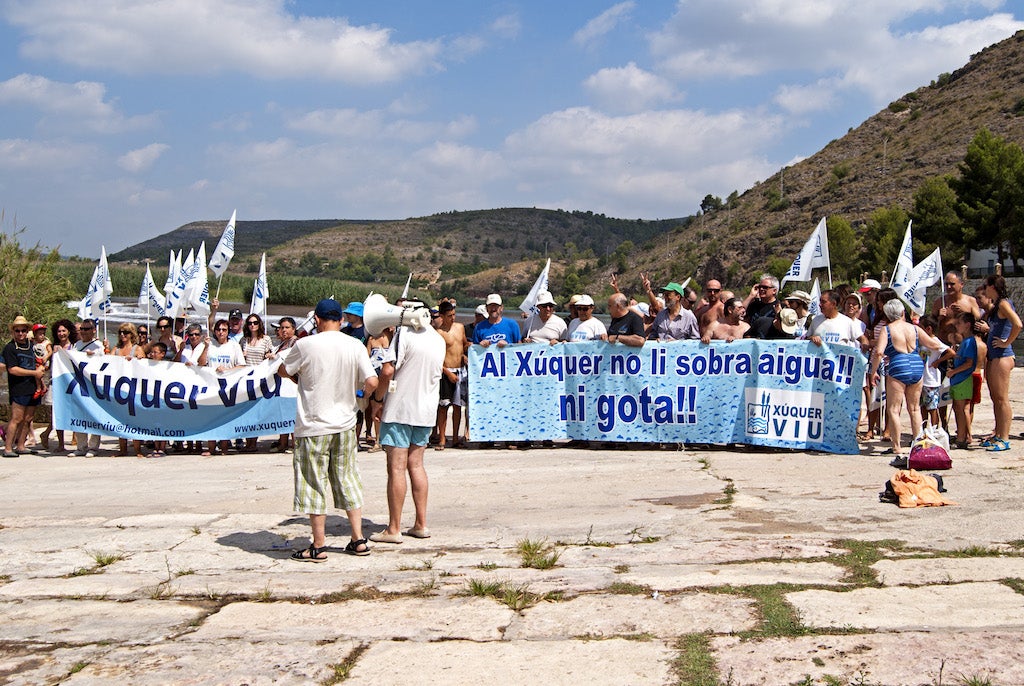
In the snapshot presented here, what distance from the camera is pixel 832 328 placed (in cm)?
1097

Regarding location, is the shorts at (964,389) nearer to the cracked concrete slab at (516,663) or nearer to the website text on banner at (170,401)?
the cracked concrete slab at (516,663)

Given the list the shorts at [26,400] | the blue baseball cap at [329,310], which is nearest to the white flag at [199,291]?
the shorts at [26,400]

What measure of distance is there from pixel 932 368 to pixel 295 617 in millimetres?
8372

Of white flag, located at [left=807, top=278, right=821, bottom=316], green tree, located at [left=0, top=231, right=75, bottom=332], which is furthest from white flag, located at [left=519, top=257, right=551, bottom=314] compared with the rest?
green tree, located at [left=0, top=231, right=75, bottom=332]

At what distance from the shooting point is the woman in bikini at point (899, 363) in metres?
10.2

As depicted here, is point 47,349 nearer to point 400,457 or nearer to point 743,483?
point 400,457

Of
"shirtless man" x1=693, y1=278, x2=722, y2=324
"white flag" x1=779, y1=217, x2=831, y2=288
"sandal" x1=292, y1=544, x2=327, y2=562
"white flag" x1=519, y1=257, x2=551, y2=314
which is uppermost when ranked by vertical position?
"white flag" x1=779, y1=217, x2=831, y2=288

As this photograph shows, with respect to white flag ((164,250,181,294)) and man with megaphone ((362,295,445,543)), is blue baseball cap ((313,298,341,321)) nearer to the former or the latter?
man with megaphone ((362,295,445,543))

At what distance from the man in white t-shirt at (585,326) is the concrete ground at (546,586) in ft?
8.51

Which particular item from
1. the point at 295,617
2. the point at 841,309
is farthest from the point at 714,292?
the point at 295,617

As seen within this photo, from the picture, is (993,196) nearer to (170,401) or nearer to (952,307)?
(952,307)

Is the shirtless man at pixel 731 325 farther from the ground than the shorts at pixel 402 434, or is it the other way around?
the shirtless man at pixel 731 325

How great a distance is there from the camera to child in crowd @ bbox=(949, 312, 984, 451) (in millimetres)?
10562

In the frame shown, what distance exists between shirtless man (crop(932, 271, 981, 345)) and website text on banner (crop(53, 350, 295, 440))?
8267mm
